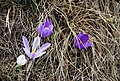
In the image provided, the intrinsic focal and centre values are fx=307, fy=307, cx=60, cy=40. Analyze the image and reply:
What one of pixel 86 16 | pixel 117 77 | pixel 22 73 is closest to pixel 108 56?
pixel 117 77

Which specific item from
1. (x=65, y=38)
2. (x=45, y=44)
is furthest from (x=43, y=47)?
(x=65, y=38)

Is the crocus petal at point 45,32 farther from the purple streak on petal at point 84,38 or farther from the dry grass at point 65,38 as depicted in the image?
the purple streak on petal at point 84,38

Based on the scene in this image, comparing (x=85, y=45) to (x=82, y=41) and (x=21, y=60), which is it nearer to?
(x=82, y=41)

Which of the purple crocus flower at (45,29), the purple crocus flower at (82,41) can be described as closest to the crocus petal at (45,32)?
the purple crocus flower at (45,29)

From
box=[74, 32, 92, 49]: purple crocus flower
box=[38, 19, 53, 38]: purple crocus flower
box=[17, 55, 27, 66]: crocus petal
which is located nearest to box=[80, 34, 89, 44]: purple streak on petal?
box=[74, 32, 92, 49]: purple crocus flower

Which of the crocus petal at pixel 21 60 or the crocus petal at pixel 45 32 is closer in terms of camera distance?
the crocus petal at pixel 21 60
